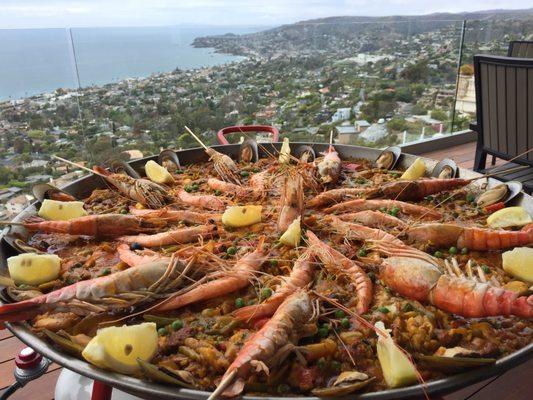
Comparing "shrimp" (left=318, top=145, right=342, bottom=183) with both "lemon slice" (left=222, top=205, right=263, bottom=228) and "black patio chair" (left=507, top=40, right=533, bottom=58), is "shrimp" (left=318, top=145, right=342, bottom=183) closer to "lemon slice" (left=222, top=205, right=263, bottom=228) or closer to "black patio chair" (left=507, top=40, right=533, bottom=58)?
"lemon slice" (left=222, top=205, right=263, bottom=228)

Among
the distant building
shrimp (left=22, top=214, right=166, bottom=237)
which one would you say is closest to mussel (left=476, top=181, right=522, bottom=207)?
shrimp (left=22, top=214, right=166, bottom=237)

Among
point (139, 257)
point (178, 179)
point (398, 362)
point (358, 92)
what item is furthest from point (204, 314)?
point (358, 92)

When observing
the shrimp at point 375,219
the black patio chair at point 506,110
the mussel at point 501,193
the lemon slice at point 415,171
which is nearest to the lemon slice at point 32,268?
the shrimp at point 375,219

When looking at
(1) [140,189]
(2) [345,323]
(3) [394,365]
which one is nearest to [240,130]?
(1) [140,189]

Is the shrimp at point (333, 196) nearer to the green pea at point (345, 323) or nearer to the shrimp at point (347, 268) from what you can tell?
the shrimp at point (347, 268)

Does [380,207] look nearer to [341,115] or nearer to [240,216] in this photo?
[240,216]
